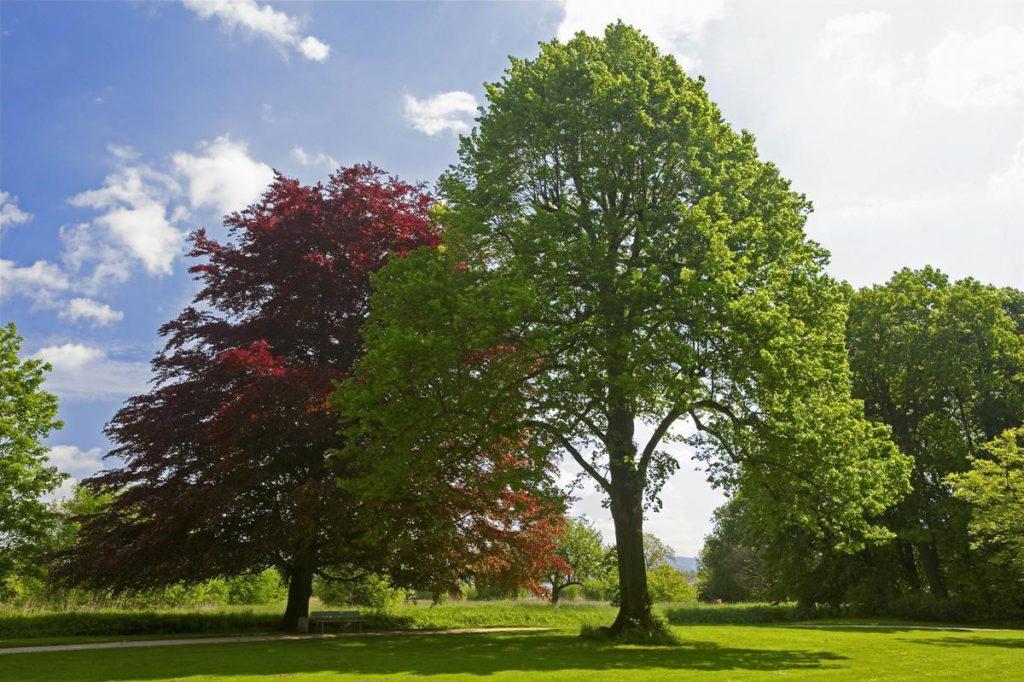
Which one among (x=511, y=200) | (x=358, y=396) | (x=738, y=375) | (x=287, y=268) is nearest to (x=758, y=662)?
(x=738, y=375)

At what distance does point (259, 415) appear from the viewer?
72.2ft

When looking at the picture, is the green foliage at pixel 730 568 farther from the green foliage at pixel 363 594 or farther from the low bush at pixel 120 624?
the low bush at pixel 120 624

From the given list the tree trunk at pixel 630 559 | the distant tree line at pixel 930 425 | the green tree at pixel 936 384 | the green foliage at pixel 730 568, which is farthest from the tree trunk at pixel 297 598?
the green foliage at pixel 730 568

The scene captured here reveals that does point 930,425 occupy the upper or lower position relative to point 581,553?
upper

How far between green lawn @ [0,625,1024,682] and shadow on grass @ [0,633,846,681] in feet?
0.08

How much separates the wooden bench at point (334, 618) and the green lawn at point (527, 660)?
16.7ft

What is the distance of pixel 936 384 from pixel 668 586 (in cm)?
3113

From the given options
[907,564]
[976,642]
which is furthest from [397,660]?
[907,564]

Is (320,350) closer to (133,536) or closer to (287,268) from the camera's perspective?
(287,268)

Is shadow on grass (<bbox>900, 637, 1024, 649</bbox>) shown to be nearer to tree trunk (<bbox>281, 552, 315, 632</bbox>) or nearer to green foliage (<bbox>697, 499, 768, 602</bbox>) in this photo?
tree trunk (<bbox>281, 552, 315, 632</bbox>)

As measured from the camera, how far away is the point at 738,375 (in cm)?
1878

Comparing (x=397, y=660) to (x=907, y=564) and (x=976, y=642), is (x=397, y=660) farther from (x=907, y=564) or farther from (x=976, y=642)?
(x=907, y=564)

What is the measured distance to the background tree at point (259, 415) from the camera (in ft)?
72.9

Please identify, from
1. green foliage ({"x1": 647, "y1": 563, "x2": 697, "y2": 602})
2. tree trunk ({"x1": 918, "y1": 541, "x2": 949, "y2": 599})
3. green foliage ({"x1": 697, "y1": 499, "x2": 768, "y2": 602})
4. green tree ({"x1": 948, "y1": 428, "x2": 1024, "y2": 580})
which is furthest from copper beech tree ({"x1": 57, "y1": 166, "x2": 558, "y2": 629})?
green foliage ({"x1": 697, "y1": 499, "x2": 768, "y2": 602})
